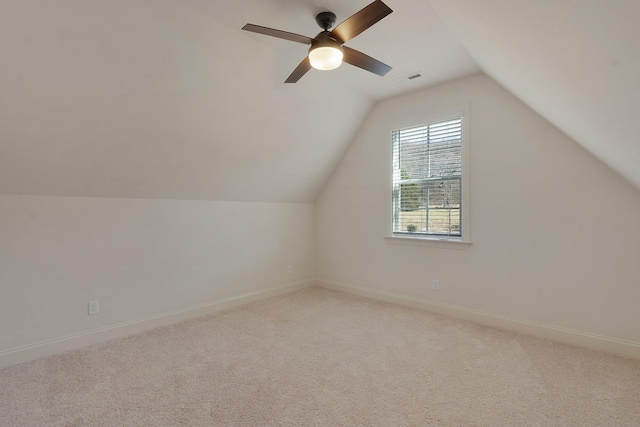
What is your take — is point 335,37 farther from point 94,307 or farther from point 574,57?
point 94,307

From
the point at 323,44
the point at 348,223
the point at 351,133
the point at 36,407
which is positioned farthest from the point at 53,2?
the point at 348,223

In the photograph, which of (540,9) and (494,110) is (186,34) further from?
(494,110)

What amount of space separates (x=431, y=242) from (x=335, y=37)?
2497 mm

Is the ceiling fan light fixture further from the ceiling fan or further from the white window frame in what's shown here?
the white window frame

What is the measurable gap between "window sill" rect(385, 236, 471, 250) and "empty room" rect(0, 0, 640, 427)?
3cm

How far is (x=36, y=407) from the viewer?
1.91 meters

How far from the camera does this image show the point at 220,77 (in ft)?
8.91

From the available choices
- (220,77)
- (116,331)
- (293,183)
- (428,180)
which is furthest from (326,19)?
(116,331)

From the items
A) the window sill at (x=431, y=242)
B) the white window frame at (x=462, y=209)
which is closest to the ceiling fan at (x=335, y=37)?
the white window frame at (x=462, y=209)

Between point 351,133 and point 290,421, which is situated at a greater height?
point 351,133

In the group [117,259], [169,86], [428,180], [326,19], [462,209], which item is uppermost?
[326,19]

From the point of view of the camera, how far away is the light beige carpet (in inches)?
72.6

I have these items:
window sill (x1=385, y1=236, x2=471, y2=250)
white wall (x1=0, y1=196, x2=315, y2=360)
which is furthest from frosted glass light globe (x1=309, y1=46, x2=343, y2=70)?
window sill (x1=385, y1=236, x2=471, y2=250)

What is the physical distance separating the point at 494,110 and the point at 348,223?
7.37ft
